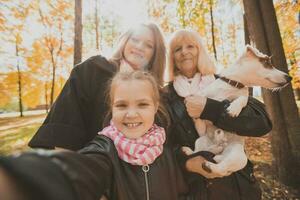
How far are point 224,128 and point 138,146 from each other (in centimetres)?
83

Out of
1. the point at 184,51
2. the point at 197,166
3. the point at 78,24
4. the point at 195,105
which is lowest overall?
the point at 197,166

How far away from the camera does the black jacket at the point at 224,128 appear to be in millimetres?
1972

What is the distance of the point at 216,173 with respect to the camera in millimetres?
1842

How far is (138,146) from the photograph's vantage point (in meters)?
1.59

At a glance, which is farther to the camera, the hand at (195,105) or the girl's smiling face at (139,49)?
the girl's smiling face at (139,49)

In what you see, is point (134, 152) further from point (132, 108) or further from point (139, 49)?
point (139, 49)

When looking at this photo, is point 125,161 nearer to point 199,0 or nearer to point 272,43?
point 272,43

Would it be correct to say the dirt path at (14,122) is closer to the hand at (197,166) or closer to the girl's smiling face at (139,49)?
the girl's smiling face at (139,49)

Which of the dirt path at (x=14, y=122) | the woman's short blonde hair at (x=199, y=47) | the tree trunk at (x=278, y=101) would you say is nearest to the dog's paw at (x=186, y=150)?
the woman's short blonde hair at (x=199, y=47)

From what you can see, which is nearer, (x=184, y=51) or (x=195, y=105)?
(x=195, y=105)

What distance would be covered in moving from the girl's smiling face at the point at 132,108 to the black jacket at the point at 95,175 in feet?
0.51

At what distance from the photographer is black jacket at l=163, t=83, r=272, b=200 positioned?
1972 mm

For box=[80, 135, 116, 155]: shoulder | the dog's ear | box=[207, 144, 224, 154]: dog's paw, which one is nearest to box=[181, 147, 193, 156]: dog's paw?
box=[207, 144, 224, 154]: dog's paw

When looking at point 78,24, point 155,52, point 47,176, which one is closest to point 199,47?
point 155,52
